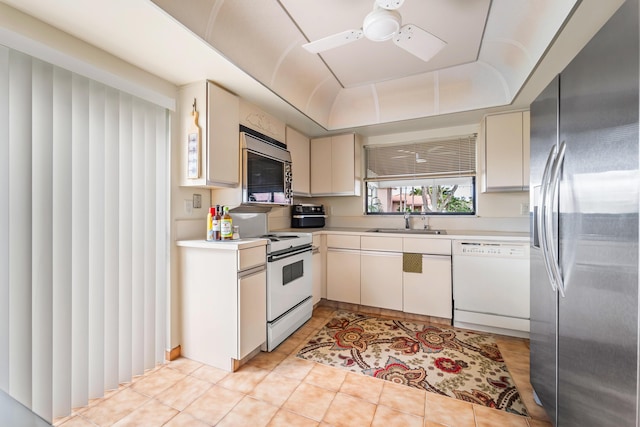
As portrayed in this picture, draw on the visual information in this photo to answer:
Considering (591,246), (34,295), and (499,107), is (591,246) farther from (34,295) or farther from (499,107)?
(34,295)

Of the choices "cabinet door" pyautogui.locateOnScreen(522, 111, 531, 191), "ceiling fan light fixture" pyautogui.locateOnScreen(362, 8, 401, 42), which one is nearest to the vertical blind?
"ceiling fan light fixture" pyautogui.locateOnScreen(362, 8, 401, 42)

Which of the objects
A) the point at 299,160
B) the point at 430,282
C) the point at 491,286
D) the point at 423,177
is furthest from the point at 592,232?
the point at 299,160

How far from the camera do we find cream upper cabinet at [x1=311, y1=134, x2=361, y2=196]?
339 centimetres

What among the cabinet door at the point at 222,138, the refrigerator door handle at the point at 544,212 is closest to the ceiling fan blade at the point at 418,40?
the refrigerator door handle at the point at 544,212

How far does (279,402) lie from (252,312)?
0.61 metres

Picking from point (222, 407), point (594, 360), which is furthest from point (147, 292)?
point (594, 360)

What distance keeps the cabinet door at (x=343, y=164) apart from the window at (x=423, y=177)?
14.2 inches

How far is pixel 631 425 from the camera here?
793 mm

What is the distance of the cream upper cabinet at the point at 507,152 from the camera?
2.66m

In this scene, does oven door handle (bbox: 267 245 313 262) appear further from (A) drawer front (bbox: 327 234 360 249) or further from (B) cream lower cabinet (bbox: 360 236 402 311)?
(B) cream lower cabinet (bbox: 360 236 402 311)

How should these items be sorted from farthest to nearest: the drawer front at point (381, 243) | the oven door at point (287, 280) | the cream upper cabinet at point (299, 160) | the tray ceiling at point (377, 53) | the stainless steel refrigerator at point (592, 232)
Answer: the cream upper cabinet at point (299, 160)
the drawer front at point (381, 243)
the oven door at point (287, 280)
the tray ceiling at point (377, 53)
the stainless steel refrigerator at point (592, 232)

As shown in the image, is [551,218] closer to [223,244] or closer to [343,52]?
[223,244]

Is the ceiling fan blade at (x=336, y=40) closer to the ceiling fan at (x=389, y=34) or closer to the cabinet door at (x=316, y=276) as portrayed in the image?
the ceiling fan at (x=389, y=34)

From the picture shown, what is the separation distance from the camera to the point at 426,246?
271cm
